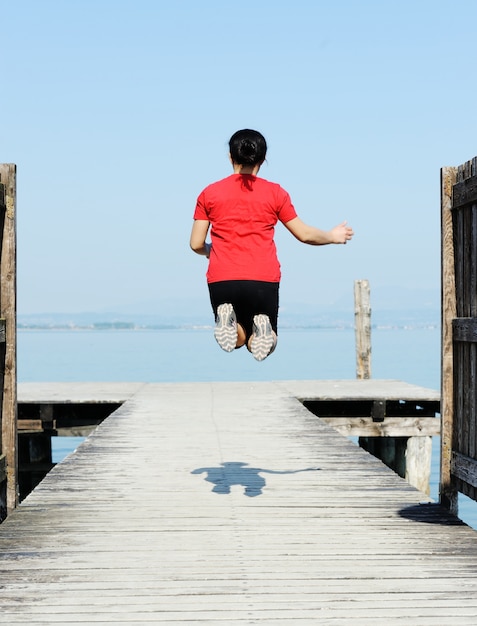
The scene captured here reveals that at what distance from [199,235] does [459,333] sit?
118 inches

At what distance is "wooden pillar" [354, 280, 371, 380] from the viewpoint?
842 inches

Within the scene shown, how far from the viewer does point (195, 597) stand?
5227mm

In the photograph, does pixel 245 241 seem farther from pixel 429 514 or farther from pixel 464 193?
pixel 429 514

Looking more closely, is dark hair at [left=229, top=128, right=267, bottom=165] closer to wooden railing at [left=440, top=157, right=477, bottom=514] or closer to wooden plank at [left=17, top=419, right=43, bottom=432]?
wooden railing at [left=440, top=157, right=477, bottom=514]

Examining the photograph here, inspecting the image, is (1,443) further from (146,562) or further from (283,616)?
(283,616)

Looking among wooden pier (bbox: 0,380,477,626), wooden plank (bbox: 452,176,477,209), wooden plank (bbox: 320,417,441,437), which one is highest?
wooden plank (bbox: 452,176,477,209)

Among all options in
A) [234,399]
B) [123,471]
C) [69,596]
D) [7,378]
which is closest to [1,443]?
[7,378]

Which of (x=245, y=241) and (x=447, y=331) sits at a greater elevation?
(x=245, y=241)

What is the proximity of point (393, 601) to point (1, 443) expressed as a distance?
5.15 m

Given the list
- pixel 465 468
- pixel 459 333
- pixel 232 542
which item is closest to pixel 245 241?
pixel 232 542

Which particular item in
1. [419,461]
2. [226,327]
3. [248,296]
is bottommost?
[419,461]

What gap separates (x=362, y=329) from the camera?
70.5 feet

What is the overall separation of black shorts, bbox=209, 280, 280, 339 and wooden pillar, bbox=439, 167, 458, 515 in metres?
2.64

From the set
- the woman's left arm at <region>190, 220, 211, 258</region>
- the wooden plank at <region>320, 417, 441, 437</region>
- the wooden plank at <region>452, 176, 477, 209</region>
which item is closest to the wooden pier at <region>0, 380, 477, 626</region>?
the woman's left arm at <region>190, 220, 211, 258</region>
